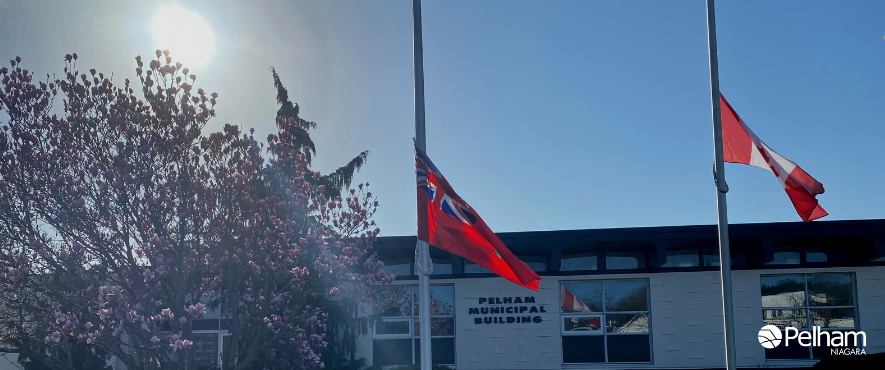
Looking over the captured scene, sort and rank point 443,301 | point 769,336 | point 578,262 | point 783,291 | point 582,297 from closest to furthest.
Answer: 1. point 769,336
2. point 783,291
3. point 582,297
4. point 443,301
5. point 578,262

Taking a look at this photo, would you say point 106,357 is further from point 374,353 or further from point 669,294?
point 669,294

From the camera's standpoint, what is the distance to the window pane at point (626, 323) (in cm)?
1733

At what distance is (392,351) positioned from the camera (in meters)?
17.8

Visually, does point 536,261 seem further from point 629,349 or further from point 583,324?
point 629,349

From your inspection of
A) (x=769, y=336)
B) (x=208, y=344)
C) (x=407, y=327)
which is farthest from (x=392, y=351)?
(x=769, y=336)

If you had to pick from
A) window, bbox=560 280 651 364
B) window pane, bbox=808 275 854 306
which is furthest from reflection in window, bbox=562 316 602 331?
window pane, bbox=808 275 854 306

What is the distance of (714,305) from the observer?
55.8 ft

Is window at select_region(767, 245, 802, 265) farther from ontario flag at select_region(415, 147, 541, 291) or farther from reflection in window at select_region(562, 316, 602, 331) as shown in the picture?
ontario flag at select_region(415, 147, 541, 291)

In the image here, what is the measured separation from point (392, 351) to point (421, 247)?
949 cm

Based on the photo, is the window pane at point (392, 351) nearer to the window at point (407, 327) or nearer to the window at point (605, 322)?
the window at point (407, 327)

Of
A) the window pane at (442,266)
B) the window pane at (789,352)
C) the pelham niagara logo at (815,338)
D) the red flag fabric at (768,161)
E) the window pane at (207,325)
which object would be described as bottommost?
the window pane at (789,352)

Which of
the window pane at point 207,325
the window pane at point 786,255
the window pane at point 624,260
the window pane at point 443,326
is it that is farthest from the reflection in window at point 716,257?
the window pane at point 207,325

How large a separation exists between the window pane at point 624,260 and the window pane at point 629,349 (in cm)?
170

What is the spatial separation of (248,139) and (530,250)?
26.3ft
